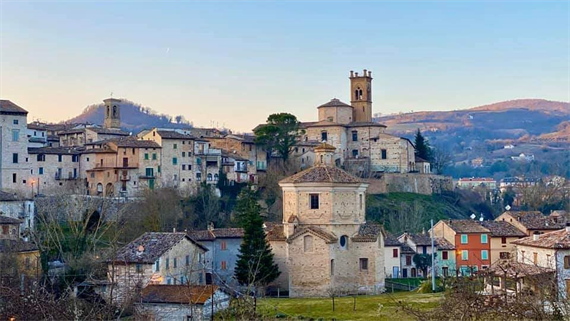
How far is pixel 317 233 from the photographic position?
41906 millimetres

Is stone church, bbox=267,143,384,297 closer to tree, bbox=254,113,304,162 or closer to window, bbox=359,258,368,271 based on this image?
A: window, bbox=359,258,368,271

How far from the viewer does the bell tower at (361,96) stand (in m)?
84.4

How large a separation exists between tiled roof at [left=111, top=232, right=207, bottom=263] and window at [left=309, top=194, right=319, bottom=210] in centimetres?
702

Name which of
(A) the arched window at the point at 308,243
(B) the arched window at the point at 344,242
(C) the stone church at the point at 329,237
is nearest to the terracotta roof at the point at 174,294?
(C) the stone church at the point at 329,237

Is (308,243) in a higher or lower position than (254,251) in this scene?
higher

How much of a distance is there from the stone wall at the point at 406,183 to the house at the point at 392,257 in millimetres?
19667

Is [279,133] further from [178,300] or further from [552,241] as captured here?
[178,300]

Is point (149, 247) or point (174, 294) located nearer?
point (174, 294)

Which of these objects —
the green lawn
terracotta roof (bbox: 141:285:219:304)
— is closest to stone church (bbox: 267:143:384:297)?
the green lawn

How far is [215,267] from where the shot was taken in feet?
151

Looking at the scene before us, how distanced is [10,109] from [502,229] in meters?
36.3

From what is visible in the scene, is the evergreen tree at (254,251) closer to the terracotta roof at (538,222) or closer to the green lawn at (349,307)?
the green lawn at (349,307)

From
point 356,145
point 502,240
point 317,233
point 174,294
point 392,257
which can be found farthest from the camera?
point 356,145

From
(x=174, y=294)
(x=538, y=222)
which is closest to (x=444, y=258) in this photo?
(x=538, y=222)
